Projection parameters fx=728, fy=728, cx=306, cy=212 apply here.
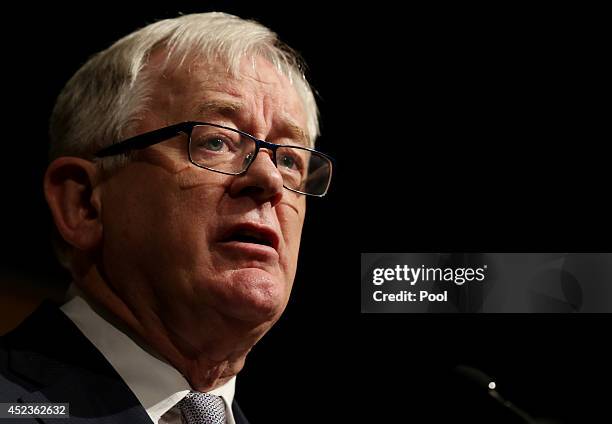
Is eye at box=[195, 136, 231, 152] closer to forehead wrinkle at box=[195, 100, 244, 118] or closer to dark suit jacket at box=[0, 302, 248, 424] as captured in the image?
forehead wrinkle at box=[195, 100, 244, 118]

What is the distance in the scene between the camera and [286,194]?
→ 1.76 meters

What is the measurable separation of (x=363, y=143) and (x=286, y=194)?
2.94 ft

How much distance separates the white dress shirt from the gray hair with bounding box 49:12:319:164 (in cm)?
41

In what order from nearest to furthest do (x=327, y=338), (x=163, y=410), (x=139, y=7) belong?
(x=163, y=410), (x=139, y=7), (x=327, y=338)

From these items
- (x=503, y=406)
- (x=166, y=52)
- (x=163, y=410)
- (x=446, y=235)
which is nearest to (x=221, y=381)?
(x=163, y=410)

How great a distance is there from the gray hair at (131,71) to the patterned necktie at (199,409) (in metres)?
0.62

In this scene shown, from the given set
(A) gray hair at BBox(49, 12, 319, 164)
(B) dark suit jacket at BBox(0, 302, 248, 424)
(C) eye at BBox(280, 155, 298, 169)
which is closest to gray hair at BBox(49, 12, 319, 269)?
(A) gray hair at BBox(49, 12, 319, 164)

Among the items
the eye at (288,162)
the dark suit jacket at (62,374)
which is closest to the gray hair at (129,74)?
the eye at (288,162)

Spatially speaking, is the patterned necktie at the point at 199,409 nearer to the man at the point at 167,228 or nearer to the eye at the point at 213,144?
the man at the point at 167,228

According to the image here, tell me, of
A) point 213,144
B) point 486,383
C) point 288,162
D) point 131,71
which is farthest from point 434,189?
point 131,71

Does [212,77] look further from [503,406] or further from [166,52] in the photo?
[503,406]

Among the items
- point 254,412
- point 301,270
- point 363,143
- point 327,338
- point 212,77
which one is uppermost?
point 212,77

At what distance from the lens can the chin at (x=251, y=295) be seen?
157 centimetres

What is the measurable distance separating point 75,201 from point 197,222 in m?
0.34
